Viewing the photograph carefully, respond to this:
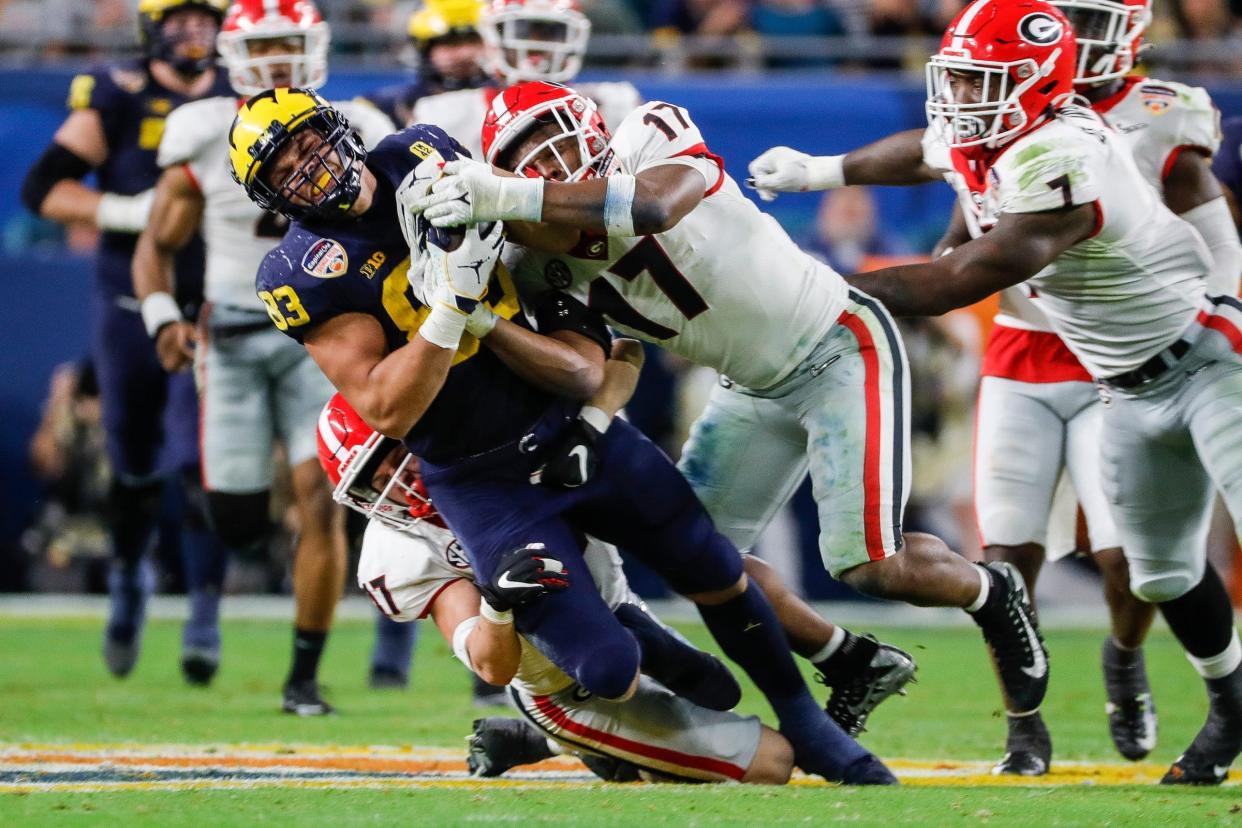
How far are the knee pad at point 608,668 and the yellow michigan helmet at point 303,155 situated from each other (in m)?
1.16

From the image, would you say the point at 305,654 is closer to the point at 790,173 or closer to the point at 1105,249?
the point at 790,173

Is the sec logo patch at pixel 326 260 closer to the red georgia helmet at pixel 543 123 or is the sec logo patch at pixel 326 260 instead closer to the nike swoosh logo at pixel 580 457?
the red georgia helmet at pixel 543 123

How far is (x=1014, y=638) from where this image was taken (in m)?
4.63

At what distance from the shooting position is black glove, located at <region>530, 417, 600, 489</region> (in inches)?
169

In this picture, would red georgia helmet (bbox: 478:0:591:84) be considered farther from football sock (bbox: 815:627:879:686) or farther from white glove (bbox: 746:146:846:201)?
football sock (bbox: 815:627:879:686)

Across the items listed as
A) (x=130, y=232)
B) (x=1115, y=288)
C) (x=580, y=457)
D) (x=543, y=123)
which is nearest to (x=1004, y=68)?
(x=1115, y=288)

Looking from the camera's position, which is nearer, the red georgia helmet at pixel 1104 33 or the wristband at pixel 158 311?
the red georgia helmet at pixel 1104 33

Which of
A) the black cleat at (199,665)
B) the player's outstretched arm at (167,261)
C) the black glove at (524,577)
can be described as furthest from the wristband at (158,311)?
the black glove at (524,577)

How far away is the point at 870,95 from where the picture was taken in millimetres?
9750

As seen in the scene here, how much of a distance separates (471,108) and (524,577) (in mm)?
3123

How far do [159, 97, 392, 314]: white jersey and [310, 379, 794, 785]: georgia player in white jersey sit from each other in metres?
2.18

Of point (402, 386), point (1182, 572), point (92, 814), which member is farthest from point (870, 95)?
point (92, 814)

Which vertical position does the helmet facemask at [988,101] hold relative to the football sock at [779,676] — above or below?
above

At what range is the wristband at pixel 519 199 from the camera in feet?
12.8
